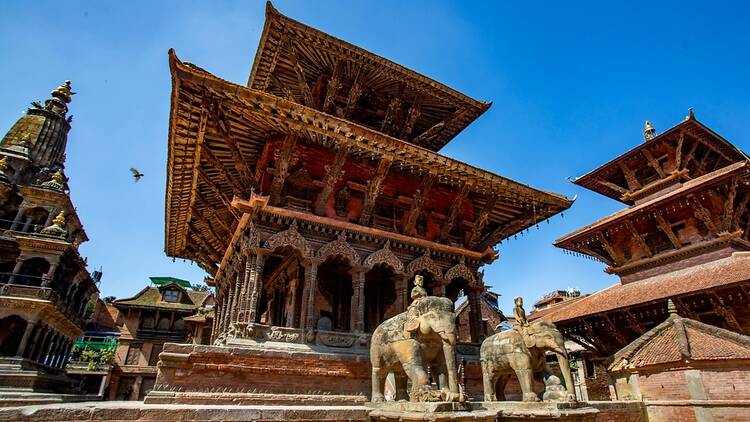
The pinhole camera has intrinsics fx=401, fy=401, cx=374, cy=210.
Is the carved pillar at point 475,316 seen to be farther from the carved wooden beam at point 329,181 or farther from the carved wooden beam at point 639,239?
the carved wooden beam at point 639,239

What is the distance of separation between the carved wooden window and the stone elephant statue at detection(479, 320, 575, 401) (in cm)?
3771

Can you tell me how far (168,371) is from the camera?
8070 millimetres

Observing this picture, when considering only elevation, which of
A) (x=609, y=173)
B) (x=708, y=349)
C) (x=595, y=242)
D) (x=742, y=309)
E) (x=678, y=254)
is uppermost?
(x=609, y=173)

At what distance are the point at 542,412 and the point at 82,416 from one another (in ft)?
22.3

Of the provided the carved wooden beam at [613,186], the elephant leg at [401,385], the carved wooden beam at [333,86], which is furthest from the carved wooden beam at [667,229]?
the elephant leg at [401,385]

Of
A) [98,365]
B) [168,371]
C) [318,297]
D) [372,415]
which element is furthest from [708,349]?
[98,365]

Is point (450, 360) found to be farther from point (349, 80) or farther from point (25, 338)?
point (25, 338)

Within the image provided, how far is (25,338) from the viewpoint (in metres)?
23.6

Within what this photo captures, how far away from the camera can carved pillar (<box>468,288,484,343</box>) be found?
13.5 m

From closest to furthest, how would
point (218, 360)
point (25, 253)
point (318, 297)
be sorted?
point (218, 360) → point (318, 297) → point (25, 253)

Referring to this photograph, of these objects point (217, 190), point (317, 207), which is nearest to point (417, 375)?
point (317, 207)

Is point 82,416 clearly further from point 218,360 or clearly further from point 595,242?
point 595,242

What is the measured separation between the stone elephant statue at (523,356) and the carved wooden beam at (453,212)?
5609 mm

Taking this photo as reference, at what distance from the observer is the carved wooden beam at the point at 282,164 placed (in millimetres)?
10984
